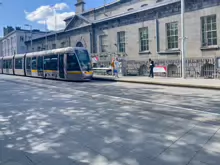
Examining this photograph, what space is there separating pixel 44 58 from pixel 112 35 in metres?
11.1

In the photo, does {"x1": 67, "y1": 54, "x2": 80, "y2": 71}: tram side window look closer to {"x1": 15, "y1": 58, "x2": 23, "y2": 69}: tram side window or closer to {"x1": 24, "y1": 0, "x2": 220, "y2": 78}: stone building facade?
{"x1": 24, "y1": 0, "x2": 220, "y2": 78}: stone building facade

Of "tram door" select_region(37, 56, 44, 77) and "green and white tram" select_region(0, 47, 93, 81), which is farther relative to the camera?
"tram door" select_region(37, 56, 44, 77)

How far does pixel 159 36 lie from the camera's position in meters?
25.0

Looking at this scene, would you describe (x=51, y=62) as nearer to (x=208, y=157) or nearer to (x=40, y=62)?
(x=40, y=62)

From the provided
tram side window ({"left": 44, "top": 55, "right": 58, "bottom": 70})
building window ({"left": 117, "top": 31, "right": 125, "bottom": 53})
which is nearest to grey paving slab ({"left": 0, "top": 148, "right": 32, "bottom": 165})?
tram side window ({"left": 44, "top": 55, "right": 58, "bottom": 70})

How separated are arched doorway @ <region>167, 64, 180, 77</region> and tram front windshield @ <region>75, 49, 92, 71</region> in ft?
28.1

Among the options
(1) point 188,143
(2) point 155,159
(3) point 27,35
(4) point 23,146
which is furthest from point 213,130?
(3) point 27,35

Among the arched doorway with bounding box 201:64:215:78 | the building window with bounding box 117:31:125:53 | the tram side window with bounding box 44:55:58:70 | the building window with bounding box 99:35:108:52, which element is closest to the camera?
the arched doorway with bounding box 201:64:215:78

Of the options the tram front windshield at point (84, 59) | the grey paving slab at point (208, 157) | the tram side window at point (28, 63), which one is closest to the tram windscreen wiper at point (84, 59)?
the tram front windshield at point (84, 59)

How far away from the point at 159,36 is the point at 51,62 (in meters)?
12.3

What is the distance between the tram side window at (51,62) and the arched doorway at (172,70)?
11.4 meters

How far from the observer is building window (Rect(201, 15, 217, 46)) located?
20969 millimetres

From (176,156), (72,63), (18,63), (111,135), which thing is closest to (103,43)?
(18,63)

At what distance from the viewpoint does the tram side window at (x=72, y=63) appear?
Result: 19.1 meters
